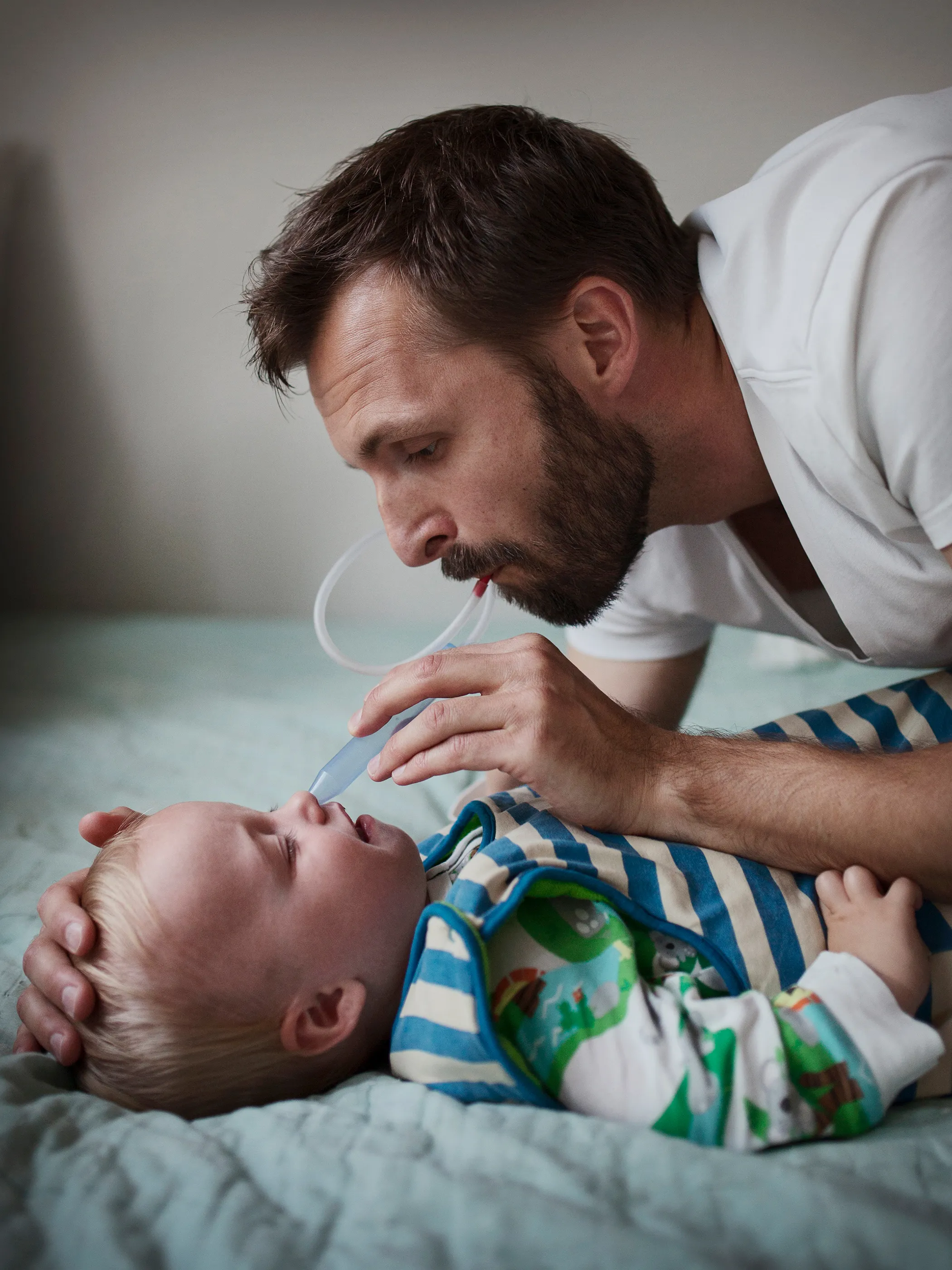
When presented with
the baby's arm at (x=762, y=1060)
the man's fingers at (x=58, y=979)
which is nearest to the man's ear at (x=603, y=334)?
the baby's arm at (x=762, y=1060)

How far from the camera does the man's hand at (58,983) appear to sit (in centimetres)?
78

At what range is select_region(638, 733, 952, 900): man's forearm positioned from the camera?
0.87m

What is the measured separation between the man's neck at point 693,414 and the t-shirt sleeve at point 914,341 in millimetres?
263

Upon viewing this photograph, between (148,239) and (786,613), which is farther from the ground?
(148,239)

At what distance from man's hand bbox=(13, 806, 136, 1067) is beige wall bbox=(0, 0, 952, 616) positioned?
5.04 ft

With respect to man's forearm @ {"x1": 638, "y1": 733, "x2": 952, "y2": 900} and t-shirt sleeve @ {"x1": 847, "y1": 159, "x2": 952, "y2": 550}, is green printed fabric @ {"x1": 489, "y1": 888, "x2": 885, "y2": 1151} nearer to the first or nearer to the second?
man's forearm @ {"x1": 638, "y1": 733, "x2": 952, "y2": 900}

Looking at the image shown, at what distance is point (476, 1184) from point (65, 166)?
7.50 ft

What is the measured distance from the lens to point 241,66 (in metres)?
2.07

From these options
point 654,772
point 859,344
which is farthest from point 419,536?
point 859,344

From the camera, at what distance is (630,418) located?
1.17m

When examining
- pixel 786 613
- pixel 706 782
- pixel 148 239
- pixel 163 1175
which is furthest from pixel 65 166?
pixel 163 1175

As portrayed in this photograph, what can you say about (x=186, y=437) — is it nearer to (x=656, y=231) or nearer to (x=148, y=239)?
(x=148, y=239)

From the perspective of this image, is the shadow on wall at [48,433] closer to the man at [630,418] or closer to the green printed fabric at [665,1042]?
the man at [630,418]

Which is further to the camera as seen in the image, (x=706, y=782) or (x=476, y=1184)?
(x=706, y=782)
